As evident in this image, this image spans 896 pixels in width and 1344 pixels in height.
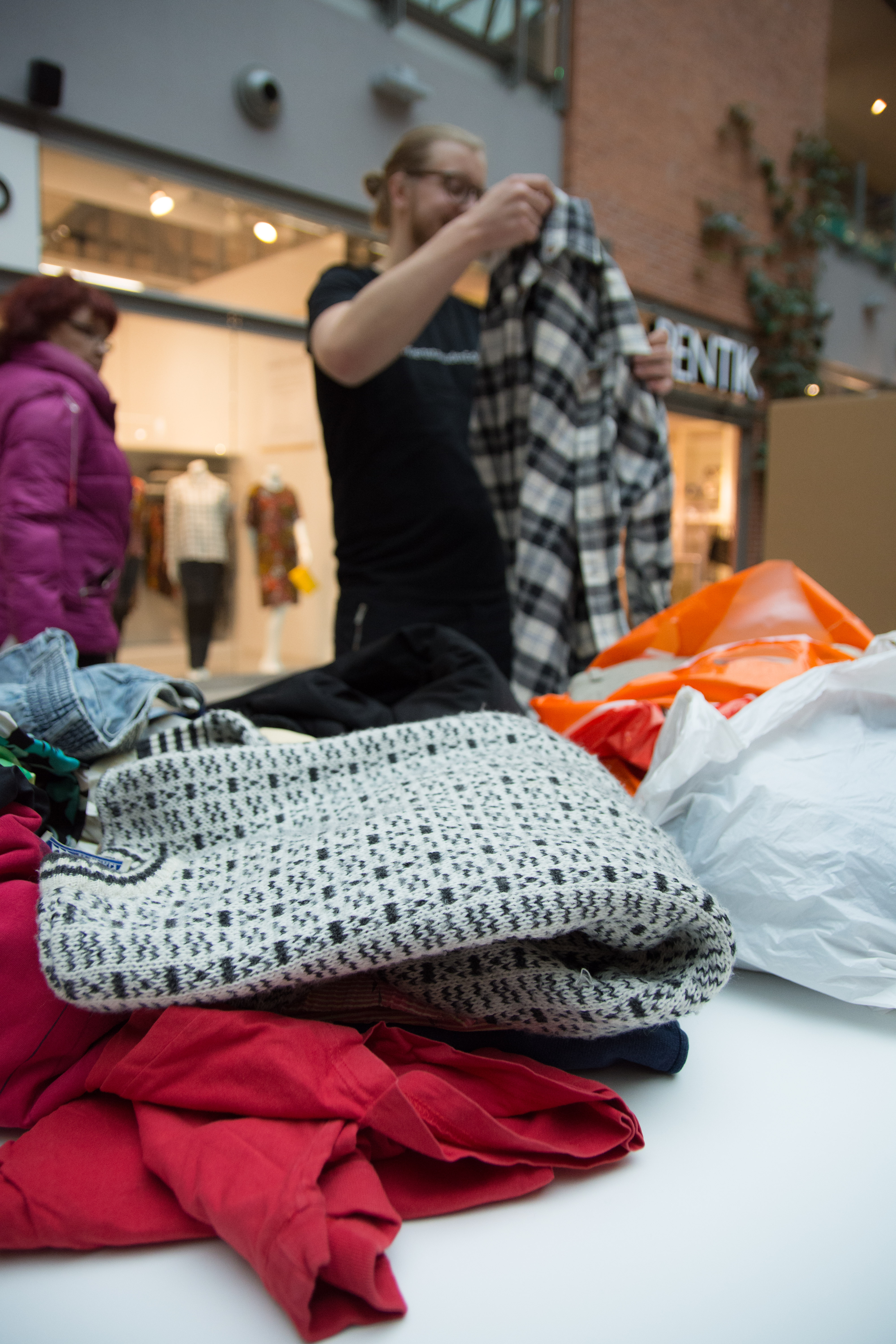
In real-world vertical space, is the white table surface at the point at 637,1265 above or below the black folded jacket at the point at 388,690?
below

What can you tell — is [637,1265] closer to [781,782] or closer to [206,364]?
[781,782]

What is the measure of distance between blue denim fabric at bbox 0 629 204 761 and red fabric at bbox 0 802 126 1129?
213 millimetres

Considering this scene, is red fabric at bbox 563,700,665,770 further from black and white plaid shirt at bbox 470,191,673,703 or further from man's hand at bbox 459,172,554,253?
man's hand at bbox 459,172,554,253

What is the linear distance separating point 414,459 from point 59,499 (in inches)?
30.3

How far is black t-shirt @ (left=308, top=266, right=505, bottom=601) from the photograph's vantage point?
1.27 m

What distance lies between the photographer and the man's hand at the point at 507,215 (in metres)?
1.11

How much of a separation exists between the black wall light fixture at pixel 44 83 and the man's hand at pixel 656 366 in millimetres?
2930

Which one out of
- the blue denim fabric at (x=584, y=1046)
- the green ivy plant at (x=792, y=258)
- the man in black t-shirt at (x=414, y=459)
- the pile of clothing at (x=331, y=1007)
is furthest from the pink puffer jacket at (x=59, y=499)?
the green ivy plant at (x=792, y=258)

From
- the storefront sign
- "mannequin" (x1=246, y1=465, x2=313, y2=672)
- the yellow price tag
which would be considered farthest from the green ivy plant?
the yellow price tag

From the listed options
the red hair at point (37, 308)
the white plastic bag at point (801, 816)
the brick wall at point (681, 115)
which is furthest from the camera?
the brick wall at point (681, 115)

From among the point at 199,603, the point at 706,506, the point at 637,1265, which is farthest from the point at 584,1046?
the point at 706,506

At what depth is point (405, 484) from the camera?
127 cm

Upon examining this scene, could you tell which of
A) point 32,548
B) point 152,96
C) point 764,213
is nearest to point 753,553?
point 764,213

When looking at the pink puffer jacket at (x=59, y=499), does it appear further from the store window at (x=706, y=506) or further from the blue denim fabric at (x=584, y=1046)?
the store window at (x=706, y=506)
